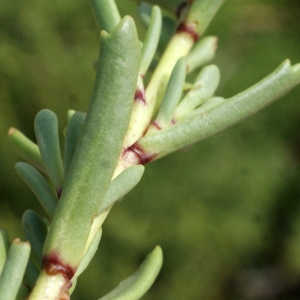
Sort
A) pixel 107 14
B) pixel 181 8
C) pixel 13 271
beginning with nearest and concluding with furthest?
pixel 13 271 → pixel 107 14 → pixel 181 8

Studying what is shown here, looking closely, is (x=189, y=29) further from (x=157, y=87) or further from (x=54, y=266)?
(x=54, y=266)

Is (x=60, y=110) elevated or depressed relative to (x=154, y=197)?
elevated

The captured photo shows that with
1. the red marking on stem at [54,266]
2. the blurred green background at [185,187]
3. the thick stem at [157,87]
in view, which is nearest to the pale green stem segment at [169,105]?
the thick stem at [157,87]

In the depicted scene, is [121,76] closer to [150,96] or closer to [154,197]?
[150,96]

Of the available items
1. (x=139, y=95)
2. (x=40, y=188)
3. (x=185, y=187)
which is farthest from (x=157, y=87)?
(x=185, y=187)

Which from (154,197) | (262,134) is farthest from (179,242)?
(262,134)

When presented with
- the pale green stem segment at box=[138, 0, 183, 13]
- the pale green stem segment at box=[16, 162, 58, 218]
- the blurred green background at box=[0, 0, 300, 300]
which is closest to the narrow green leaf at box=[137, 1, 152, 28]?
the pale green stem segment at box=[138, 0, 183, 13]
